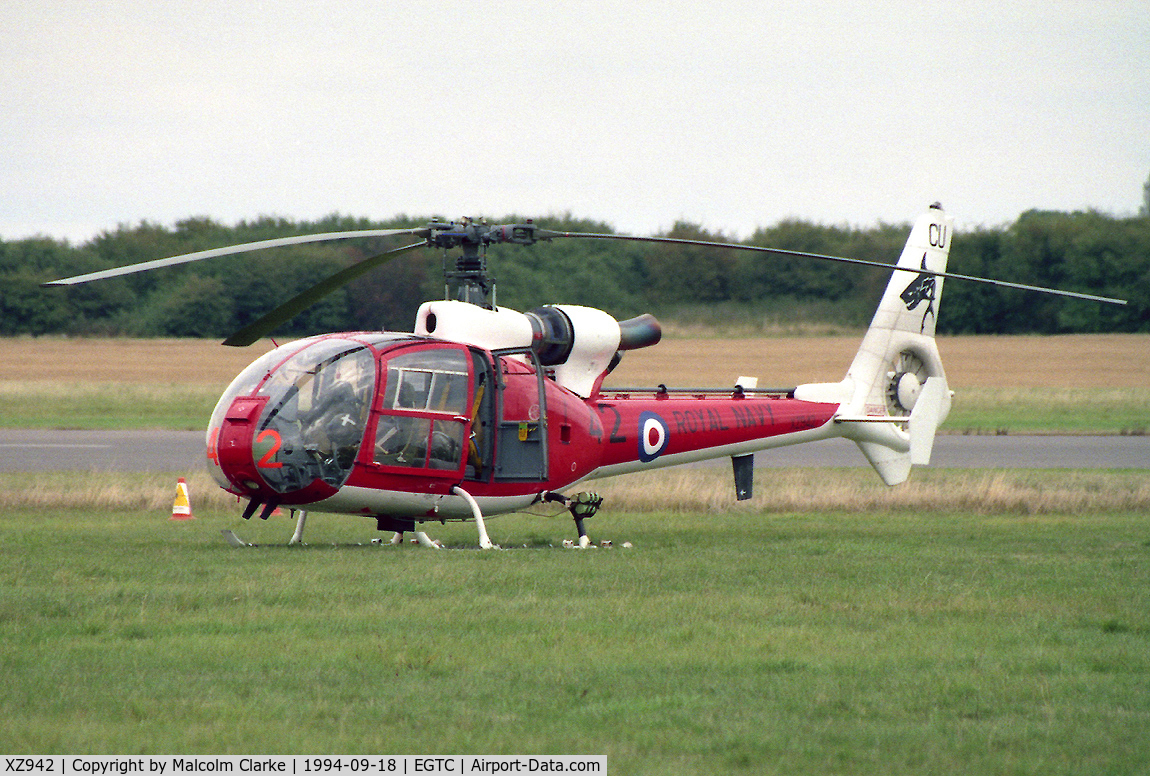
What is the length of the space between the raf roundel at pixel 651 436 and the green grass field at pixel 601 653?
133cm

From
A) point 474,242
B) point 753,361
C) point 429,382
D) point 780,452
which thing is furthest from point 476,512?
point 753,361

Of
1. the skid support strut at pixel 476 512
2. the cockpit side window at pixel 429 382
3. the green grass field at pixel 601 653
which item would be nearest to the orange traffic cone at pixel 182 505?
the green grass field at pixel 601 653

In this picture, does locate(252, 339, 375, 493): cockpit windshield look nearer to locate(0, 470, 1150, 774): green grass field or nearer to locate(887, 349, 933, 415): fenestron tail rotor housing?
locate(0, 470, 1150, 774): green grass field

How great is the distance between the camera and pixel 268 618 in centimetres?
935

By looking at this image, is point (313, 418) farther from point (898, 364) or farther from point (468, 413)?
point (898, 364)

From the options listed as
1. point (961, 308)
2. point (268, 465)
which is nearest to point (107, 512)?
point (268, 465)

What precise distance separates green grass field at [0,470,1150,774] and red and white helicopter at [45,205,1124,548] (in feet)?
2.43

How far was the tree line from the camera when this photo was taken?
147ft

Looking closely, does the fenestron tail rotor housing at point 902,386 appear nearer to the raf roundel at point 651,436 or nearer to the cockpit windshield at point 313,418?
the raf roundel at point 651,436

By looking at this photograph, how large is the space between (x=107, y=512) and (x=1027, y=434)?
27.2 metres

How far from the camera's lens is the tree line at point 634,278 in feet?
147

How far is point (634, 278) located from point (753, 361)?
970 cm

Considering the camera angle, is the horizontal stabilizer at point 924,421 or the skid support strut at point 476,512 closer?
the skid support strut at point 476,512

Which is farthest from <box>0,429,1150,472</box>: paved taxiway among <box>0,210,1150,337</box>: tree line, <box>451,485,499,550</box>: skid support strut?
<box>451,485,499,550</box>: skid support strut
